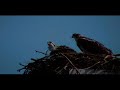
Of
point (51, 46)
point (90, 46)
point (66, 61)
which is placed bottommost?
point (66, 61)

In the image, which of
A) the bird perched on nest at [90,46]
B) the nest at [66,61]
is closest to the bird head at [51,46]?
the bird perched on nest at [90,46]

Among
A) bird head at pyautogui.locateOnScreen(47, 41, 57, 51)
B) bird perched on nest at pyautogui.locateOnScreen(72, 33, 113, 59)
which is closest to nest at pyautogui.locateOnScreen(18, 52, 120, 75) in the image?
bird perched on nest at pyautogui.locateOnScreen(72, 33, 113, 59)

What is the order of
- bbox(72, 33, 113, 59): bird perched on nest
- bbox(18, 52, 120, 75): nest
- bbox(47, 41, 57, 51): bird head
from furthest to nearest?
1. bbox(47, 41, 57, 51): bird head
2. bbox(72, 33, 113, 59): bird perched on nest
3. bbox(18, 52, 120, 75): nest

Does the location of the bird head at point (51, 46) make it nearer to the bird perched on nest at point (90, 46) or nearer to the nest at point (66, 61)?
the bird perched on nest at point (90, 46)

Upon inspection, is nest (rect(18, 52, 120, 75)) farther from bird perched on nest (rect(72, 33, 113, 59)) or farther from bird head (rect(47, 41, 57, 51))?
bird head (rect(47, 41, 57, 51))

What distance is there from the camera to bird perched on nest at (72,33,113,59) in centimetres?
382

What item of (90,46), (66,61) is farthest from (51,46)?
(66,61)

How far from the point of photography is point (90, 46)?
13.2 ft

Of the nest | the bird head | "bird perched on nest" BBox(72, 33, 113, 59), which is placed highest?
the bird head

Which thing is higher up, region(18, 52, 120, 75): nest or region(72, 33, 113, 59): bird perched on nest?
region(72, 33, 113, 59): bird perched on nest

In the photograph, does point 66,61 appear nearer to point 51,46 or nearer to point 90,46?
point 90,46
